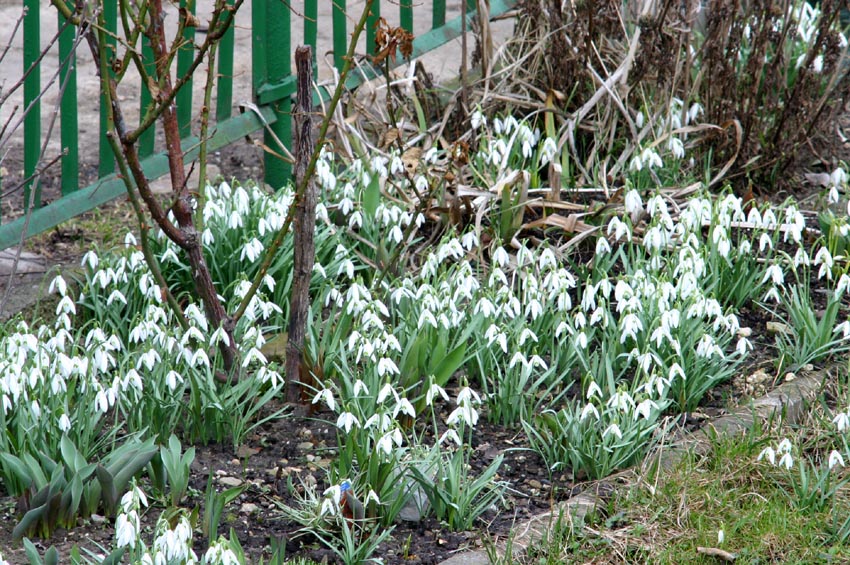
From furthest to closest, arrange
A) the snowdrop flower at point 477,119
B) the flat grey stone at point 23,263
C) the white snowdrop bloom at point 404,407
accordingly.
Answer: the snowdrop flower at point 477,119 → the flat grey stone at point 23,263 → the white snowdrop bloom at point 404,407

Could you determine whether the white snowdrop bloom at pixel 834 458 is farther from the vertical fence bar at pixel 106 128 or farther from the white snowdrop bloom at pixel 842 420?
the vertical fence bar at pixel 106 128

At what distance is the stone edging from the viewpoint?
278 cm

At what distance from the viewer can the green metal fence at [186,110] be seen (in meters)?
4.18

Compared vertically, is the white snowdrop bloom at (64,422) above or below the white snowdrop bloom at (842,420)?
above

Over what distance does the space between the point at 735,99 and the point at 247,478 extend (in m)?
3.05

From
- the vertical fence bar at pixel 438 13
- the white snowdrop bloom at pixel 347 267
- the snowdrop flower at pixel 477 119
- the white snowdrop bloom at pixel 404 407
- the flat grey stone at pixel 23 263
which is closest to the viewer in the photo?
the white snowdrop bloom at pixel 404 407

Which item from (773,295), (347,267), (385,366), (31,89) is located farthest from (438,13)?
(385,366)

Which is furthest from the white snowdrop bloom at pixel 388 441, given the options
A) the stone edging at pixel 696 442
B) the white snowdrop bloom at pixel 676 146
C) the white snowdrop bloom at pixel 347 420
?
the white snowdrop bloom at pixel 676 146

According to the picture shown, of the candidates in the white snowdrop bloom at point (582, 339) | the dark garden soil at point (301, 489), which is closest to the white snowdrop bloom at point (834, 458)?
the dark garden soil at point (301, 489)

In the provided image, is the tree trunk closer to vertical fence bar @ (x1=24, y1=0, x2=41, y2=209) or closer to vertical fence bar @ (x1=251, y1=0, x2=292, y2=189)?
vertical fence bar @ (x1=24, y1=0, x2=41, y2=209)

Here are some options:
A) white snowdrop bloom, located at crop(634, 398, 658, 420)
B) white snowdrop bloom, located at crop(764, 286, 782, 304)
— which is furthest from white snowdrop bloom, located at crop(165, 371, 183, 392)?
white snowdrop bloom, located at crop(764, 286, 782, 304)

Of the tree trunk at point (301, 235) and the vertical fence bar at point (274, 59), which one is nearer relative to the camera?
the tree trunk at point (301, 235)

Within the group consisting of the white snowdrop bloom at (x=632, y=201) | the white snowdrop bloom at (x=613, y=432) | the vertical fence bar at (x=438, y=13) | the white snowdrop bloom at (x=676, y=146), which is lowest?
the white snowdrop bloom at (x=613, y=432)

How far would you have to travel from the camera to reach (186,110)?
4.74 m
